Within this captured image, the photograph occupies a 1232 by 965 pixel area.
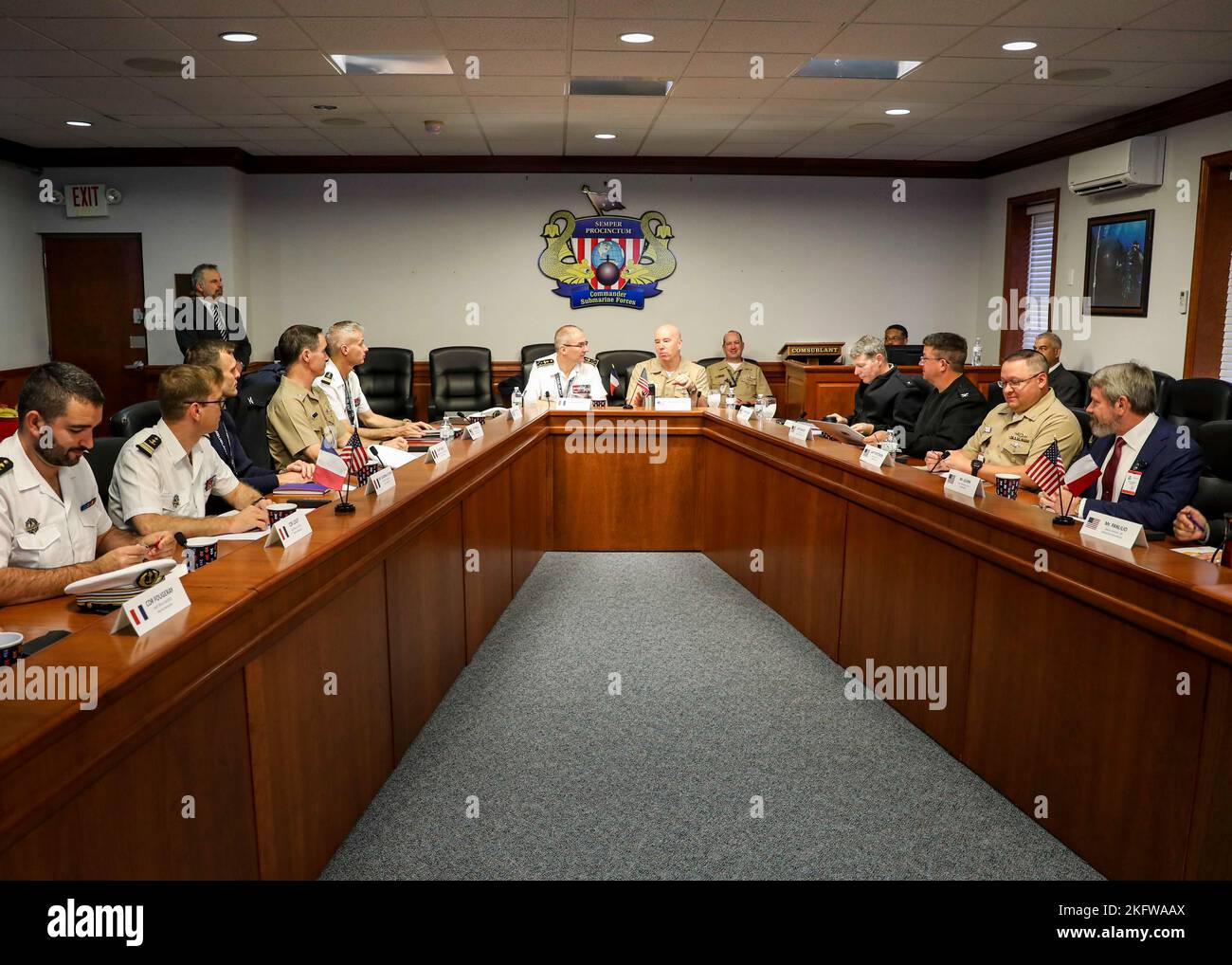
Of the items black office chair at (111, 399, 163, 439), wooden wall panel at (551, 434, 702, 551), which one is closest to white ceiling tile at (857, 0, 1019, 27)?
wooden wall panel at (551, 434, 702, 551)

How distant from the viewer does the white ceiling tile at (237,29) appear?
14.7 ft

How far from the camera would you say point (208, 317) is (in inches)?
313

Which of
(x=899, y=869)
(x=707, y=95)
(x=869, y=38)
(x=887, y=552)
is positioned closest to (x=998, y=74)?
(x=869, y=38)

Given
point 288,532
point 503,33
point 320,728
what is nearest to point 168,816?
point 320,728

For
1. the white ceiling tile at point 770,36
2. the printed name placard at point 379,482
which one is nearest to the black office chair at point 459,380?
the white ceiling tile at point 770,36

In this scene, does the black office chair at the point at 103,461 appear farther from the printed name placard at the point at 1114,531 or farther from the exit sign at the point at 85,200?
the exit sign at the point at 85,200

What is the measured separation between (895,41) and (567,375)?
2.72m

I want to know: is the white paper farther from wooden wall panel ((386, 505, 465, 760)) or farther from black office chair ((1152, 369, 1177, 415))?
black office chair ((1152, 369, 1177, 415))

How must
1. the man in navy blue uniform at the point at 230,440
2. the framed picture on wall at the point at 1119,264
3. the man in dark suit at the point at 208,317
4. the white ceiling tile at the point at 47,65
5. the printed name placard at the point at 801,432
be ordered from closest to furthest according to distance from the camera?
the man in navy blue uniform at the point at 230,440 → the printed name placard at the point at 801,432 → the white ceiling tile at the point at 47,65 → the framed picture on wall at the point at 1119,264 → the man in dark suit at the point at 208,317

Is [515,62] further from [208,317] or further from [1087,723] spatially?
[1087,723]

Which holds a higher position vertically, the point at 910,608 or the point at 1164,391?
the point at 1164,391

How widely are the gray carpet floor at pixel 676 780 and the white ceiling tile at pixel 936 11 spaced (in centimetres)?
291

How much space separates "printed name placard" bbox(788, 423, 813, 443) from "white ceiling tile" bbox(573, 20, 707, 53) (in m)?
2.03

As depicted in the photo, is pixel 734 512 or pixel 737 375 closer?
pixel 734 512
